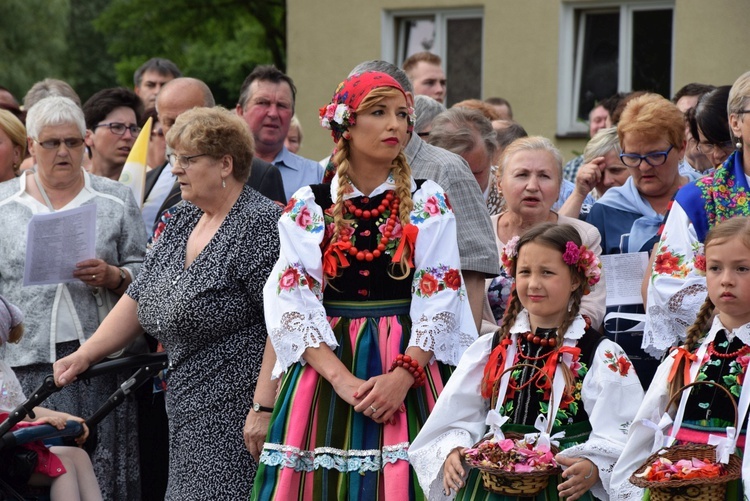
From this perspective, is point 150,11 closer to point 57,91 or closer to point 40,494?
point 57,91

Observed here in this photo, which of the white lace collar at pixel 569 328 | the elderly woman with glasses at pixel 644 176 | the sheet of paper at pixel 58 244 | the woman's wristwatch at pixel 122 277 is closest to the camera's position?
the white lace collar at pixel 569 328

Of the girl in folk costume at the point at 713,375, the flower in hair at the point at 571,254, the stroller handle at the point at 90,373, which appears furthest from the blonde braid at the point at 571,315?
the stroller handle at the point at 90,373

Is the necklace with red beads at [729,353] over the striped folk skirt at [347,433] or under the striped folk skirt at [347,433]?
over

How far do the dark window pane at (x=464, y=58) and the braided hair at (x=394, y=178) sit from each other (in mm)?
8622

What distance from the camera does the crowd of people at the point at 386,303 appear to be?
4.14 metres

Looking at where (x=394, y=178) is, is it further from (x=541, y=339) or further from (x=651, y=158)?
(x=651, y=158)

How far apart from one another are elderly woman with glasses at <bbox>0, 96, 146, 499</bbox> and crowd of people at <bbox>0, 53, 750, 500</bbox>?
0.01m

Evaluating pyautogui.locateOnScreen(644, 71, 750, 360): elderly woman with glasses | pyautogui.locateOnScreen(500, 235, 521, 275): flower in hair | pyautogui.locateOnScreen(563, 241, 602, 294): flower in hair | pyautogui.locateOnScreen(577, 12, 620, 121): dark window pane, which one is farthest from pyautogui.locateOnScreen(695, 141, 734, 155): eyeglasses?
pyautogui.locateOnScreen(577, 12, 620, 121): dark window pane

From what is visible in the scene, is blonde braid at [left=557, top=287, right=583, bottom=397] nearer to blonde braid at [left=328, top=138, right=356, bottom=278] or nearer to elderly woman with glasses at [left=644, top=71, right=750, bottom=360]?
elderly woman with glasses at [left=644, top=71, right=750, bottom=360]

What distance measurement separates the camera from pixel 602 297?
5137 millimetres

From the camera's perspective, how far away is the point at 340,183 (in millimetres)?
4578

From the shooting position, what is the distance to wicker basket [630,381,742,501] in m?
3.56

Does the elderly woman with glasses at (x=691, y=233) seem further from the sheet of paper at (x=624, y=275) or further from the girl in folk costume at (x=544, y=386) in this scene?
the sheet of paper at (x=624, y=275)

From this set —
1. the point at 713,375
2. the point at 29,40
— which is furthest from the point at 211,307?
the point at 29,40
